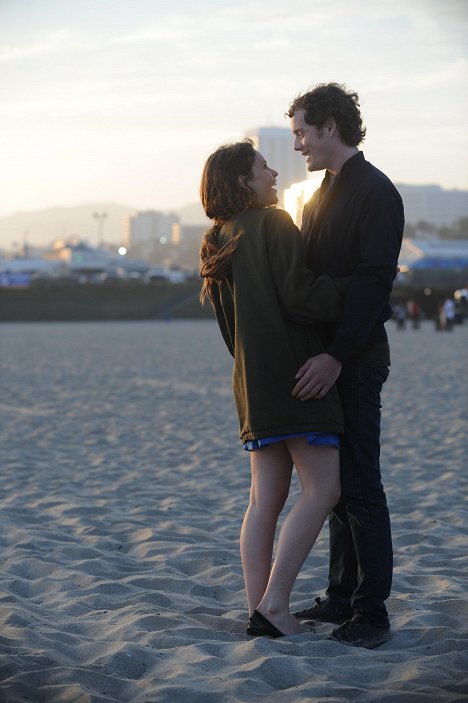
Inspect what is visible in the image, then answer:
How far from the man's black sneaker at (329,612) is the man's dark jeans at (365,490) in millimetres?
243

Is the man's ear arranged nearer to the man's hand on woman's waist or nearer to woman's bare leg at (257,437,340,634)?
the man's hand on woman's waist

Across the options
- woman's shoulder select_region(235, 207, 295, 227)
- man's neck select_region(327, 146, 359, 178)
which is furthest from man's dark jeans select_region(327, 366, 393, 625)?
man's neck select_region(327, 146, 359, 178)

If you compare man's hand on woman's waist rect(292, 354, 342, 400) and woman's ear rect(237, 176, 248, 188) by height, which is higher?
woman's ear rect(237, 176, 248, 188)

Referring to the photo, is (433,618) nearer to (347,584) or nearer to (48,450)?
(347,584)

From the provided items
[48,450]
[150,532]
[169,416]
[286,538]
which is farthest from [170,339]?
[286,538]

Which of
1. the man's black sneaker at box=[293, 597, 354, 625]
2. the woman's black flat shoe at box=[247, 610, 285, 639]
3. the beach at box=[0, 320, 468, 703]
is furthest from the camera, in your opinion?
the man's black sneaker at box=[293, 597, 354, 625]

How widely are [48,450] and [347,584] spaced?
19.1 feet

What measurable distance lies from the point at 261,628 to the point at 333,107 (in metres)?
1.81

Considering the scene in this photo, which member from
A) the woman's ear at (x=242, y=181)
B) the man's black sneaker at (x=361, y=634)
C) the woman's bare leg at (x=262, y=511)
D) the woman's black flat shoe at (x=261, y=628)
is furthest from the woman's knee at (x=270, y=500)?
the woman's ear at (x=242, y=181)

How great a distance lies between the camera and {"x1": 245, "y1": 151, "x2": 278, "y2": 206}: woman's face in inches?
160

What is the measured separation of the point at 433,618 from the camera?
4.42m

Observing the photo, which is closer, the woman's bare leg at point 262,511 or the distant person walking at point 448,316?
the woman's bare leg at point 262,511

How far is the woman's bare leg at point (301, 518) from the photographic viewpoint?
404 centimetres

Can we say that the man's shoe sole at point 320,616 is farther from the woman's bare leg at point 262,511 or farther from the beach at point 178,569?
the woman's bare leg at point 262,511
